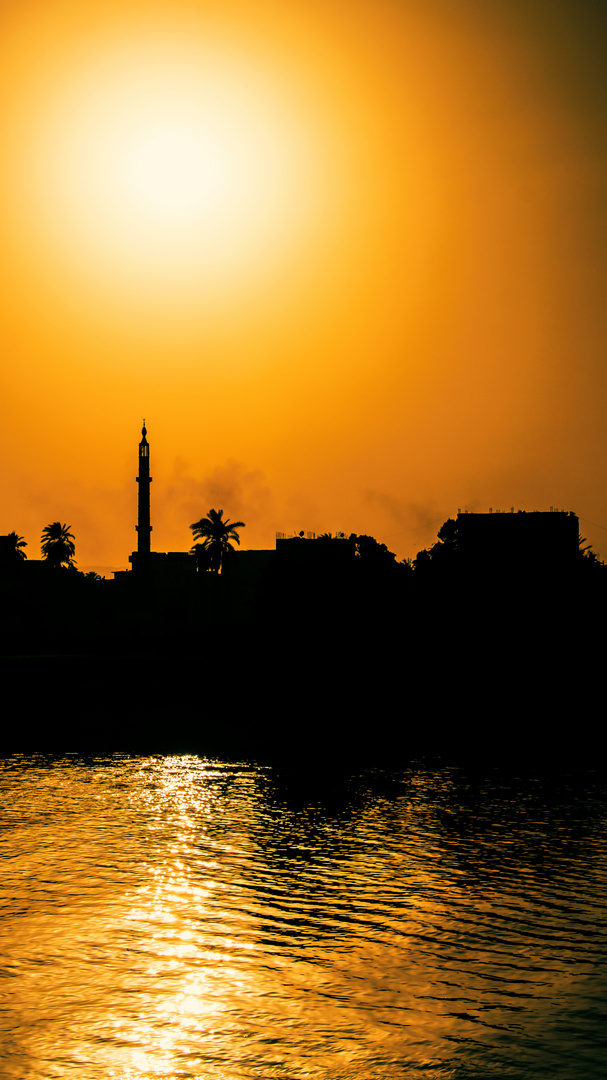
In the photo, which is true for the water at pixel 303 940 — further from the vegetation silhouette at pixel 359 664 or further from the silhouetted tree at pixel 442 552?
the silhouetted tree at pixel 442 552

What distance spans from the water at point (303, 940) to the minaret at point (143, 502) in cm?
11430

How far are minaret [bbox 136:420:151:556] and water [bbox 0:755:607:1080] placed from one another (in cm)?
11430

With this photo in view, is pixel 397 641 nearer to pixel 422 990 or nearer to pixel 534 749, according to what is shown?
pixel 534 749

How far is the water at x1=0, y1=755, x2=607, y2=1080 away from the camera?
15.8 meters

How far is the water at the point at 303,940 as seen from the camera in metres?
15.8

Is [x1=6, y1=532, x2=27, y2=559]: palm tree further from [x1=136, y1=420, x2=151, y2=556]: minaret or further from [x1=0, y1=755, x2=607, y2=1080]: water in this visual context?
[x1=0, y1=755, x2=607, y2=1080]: water

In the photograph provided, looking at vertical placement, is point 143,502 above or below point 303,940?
above

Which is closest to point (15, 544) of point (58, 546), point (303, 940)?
point (58, 546)

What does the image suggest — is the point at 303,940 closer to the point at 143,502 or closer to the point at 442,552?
the point at 442,552

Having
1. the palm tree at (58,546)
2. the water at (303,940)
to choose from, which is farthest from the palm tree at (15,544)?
the water at (303,940)

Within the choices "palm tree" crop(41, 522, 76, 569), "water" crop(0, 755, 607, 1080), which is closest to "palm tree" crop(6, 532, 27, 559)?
"palm tree" crop(41, 522, 76, 569)

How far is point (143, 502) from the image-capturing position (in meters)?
156

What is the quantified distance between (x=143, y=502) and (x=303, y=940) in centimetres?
13733

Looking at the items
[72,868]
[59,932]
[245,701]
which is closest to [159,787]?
[72,868]
